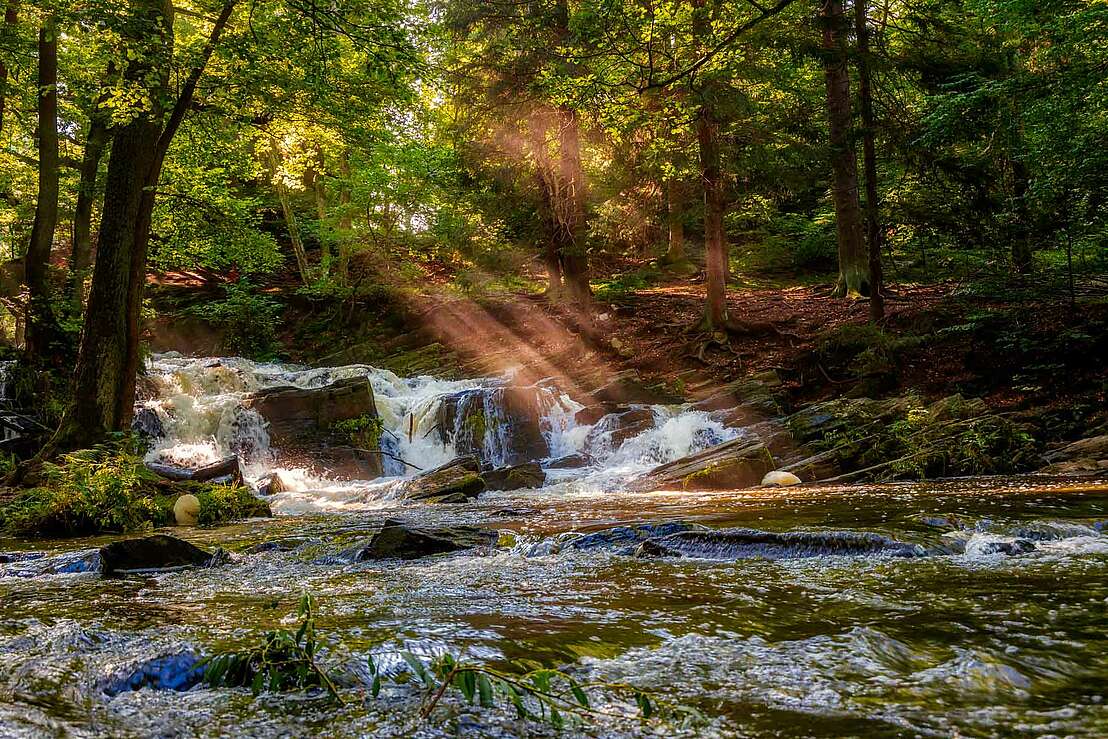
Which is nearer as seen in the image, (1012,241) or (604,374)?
(1012,241)

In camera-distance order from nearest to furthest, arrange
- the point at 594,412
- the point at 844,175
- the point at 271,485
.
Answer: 1. the point at 271,485
2. the point at 594,412
3. the point at 844,175

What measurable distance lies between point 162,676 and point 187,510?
726 centimetres

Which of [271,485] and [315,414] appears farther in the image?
[315,414]

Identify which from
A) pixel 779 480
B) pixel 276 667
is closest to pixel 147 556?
pixel 276 667

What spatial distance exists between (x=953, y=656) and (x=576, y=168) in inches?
693

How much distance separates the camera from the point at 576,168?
19.2 metres

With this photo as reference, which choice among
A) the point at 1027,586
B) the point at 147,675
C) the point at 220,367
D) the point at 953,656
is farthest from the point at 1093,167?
the point at 220,367

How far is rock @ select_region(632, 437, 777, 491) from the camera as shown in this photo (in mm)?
10984

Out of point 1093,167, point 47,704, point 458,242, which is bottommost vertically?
point 47,704

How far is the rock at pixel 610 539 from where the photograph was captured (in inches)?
239

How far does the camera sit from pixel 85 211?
633 inches

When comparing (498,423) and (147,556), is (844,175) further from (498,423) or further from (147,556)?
(147,556)

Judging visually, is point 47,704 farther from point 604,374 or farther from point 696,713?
point 604,374

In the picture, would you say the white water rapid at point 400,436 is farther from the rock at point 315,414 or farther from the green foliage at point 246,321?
the green foliage at point 246,321
